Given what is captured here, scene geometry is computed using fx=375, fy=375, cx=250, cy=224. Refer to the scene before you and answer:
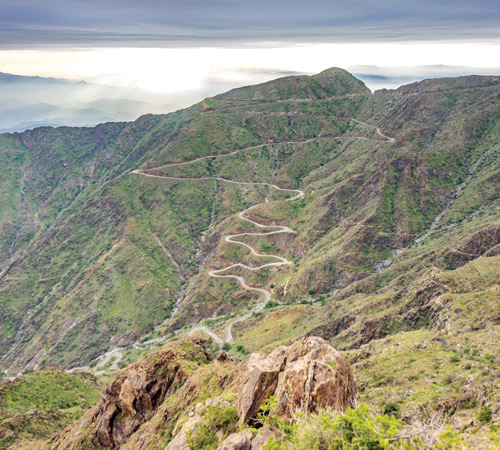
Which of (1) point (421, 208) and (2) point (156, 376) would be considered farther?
(1) point (421, 208)

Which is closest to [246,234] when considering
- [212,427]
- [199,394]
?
[199,394]

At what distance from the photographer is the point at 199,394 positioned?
3114 cm

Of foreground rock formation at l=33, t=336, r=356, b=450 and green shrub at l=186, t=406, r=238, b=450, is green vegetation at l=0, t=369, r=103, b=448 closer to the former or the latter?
foreground rock formation at l=33, t=336, r=356, b=450

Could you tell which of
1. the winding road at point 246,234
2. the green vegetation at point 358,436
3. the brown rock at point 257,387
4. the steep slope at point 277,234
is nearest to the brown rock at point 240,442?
the brown rock at point 257,387

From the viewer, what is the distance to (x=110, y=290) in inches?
4870

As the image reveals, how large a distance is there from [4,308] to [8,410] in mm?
109779

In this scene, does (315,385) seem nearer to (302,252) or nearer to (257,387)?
(257,387)

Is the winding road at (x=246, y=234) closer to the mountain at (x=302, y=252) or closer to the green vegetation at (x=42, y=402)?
the mountain at (x=302, y=252)

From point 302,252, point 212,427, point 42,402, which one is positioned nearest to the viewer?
point 212,427

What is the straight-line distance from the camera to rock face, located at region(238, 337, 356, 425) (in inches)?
691

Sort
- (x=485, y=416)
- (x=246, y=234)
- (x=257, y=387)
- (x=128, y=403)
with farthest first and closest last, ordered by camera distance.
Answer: (x=246, y=234) < (x=128, y=403) < (x=257, y=387) < (x=485, y=416)

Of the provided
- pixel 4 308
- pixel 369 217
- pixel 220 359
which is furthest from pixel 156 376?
pixel 4 308

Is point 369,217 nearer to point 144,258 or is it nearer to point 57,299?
point 144,258

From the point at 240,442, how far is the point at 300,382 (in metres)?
3.89
